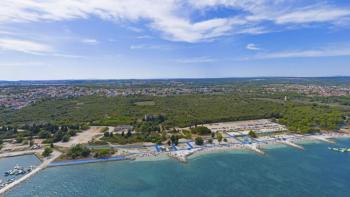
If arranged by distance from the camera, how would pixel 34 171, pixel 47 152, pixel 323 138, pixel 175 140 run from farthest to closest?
pixel 323 138 < pixel 175 140 < pixel 47 152 < pixel 34 171

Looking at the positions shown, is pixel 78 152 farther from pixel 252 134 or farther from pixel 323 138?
pixel 323 138

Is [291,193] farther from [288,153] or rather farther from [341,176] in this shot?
[288,153]

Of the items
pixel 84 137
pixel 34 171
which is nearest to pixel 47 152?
pixel 34 171

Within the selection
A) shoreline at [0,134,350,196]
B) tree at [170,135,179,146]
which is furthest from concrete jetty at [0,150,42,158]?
tree at [170,135,179,146]

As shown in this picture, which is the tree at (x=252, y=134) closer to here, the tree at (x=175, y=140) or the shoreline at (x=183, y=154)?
the shoreline at (x=183, y=154)

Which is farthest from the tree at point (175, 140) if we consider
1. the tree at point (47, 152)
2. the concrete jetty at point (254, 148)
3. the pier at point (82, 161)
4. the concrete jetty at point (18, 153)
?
the concrete jetty at point (18, 153)

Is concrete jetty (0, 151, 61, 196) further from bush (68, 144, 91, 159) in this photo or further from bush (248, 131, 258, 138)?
bush (248, 131, 258, 138)

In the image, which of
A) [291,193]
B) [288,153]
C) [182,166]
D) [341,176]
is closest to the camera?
[291,193]

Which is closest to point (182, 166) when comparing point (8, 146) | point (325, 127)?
point (8, 146)
